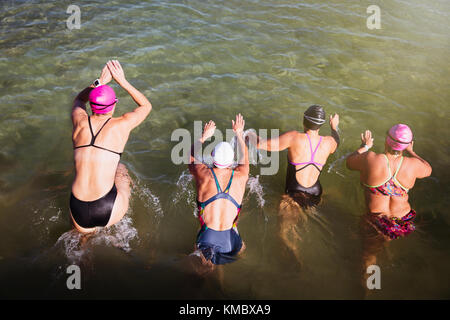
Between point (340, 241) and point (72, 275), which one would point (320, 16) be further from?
point (72, 275)

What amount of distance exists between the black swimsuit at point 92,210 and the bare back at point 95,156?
0.24ft

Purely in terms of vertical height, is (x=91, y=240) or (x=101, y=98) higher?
(x=101, y=98)

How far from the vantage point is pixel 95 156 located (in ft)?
13.5

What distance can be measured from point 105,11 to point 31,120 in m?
6.10

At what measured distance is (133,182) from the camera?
5.78 m

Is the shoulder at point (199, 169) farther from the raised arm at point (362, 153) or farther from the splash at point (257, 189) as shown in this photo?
the raised arm at point (362, 153)

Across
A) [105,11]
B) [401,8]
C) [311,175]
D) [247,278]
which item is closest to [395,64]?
[401,8]

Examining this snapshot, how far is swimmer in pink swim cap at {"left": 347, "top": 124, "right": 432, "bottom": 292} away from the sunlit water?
9.7 inches

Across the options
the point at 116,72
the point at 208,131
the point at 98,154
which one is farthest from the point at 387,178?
the point at 116,72

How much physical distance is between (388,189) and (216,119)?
162 inches

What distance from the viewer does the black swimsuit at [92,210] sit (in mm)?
4266

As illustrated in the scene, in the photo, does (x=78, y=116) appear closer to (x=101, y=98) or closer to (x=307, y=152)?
(x=101, y=98)

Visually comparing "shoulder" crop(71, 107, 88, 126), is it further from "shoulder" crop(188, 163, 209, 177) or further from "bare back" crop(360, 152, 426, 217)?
"bare back" crop(360, 152, 426, 217)

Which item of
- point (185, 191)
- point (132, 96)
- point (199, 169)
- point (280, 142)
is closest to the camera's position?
point (132, 96)
